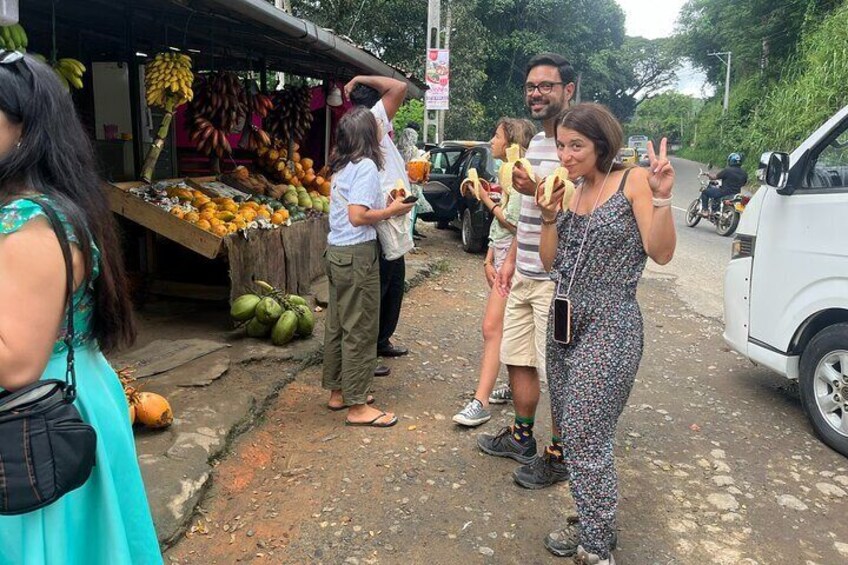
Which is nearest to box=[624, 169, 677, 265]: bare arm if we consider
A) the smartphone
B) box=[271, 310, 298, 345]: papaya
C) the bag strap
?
the smartphone

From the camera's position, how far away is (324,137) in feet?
31.3

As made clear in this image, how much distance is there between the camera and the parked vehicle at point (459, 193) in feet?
31.6

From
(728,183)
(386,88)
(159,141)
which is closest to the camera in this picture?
(386,88)

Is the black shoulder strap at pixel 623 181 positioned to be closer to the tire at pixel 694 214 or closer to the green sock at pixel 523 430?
the green sock at pixel 523 430

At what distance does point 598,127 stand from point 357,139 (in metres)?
1.56

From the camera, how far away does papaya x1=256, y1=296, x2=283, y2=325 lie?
4.80 metres

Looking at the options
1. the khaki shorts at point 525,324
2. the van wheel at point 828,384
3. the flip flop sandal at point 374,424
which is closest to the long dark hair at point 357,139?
the khaki shorts at point 525,324

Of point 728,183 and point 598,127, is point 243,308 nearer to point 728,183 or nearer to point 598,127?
point 598,127

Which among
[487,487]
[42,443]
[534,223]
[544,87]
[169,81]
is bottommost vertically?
[487,487]

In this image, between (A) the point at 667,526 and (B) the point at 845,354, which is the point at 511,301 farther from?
(B) the point at 845,354

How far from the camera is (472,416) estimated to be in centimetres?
383

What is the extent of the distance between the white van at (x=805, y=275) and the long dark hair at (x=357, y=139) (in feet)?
8.03

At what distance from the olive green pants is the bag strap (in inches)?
89.1

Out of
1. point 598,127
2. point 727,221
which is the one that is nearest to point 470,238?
point 727,221
